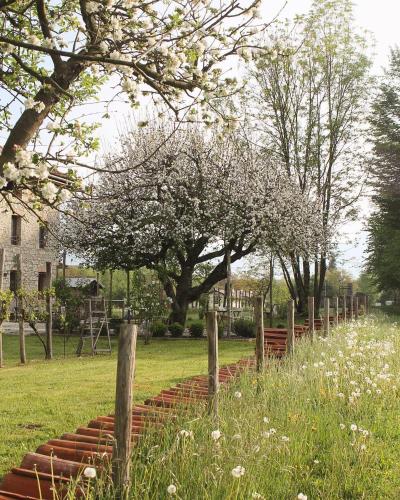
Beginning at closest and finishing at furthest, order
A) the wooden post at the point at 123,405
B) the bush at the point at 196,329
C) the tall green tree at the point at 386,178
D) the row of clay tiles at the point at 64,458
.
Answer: the wooden post at the point at 123,405, the row of clay tiles at the point at 64,458, the bush at the point at 196,329, the tall green tree at the point at 386,178

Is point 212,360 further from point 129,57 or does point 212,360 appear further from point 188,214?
point 188,214

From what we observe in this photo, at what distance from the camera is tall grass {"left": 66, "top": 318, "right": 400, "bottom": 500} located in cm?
355

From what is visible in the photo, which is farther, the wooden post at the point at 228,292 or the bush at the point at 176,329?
the bush at the point at 176,329

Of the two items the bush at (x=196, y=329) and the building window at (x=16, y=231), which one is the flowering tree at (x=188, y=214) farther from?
the building window at (x=16, y=231)

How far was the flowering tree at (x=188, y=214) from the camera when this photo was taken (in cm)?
2238

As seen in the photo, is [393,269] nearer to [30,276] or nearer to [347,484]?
[30,276]

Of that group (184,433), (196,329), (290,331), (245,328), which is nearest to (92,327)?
(196,329)

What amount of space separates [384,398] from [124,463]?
4.08 metres

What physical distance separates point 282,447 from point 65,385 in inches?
259

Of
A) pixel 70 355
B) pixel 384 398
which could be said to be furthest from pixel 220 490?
pixel 70 355

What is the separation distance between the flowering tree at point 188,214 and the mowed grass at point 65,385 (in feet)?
19.2

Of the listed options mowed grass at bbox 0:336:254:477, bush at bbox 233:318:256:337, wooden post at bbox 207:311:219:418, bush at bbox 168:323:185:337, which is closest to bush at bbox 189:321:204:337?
bush at bbox 168:323:185:337

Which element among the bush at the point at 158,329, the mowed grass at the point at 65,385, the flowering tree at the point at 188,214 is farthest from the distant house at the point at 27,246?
the mowed grass at the point at 65,385

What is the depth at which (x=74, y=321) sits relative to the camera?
2064 cm
